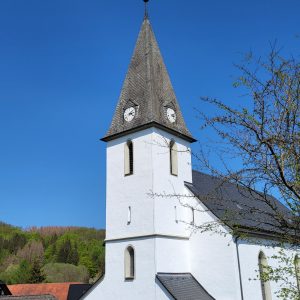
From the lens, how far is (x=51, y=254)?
111m

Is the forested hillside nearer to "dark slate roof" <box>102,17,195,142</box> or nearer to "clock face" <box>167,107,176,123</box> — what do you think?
"dark slate roof" <box>102,17,195,142</box>

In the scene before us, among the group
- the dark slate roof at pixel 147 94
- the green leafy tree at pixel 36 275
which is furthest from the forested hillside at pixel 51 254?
the dark slate roof at pixel 147 94

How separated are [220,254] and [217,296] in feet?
6.35

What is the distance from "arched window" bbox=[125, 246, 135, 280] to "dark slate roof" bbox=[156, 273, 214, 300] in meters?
1.87

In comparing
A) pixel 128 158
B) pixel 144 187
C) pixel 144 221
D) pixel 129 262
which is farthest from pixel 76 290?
pixel 144 187

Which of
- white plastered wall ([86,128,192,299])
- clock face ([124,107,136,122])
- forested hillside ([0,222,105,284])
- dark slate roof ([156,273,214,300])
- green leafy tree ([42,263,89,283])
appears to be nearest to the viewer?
dark slate roof ([156,273,214,300])

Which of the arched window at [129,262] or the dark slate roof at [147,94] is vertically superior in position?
the dark slate roof at [147,94]

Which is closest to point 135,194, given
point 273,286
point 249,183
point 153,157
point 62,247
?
point 153,157

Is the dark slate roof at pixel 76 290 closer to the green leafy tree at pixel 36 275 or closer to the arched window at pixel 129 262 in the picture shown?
the arched window at pixel 129 262

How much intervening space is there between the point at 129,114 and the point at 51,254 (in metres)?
97.4

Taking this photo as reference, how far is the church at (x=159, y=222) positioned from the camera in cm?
1878

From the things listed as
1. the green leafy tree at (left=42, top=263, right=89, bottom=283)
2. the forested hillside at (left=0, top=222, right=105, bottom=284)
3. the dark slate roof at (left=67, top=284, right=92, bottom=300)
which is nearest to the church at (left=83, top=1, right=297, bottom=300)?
the dark slate roof at (left=67, top=284, right=92, bottom=300)

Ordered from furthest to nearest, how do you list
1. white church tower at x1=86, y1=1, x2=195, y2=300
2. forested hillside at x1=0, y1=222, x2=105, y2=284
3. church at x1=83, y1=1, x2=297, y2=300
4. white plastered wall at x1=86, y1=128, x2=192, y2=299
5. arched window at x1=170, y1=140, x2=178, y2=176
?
forested hillside at x1=0, y1=222, x2=105, y2=284 < arched window at x1=170, y1=140, x2=178, y2=176 < white church tower at x1=86, y1=1, x2=195, y2=300 < white plastered wall at x1=86, y1=128, x2=192, y2=299 < church at x1=83, y1=1, x2=297, y2=300

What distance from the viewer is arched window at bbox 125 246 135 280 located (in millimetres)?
19594
